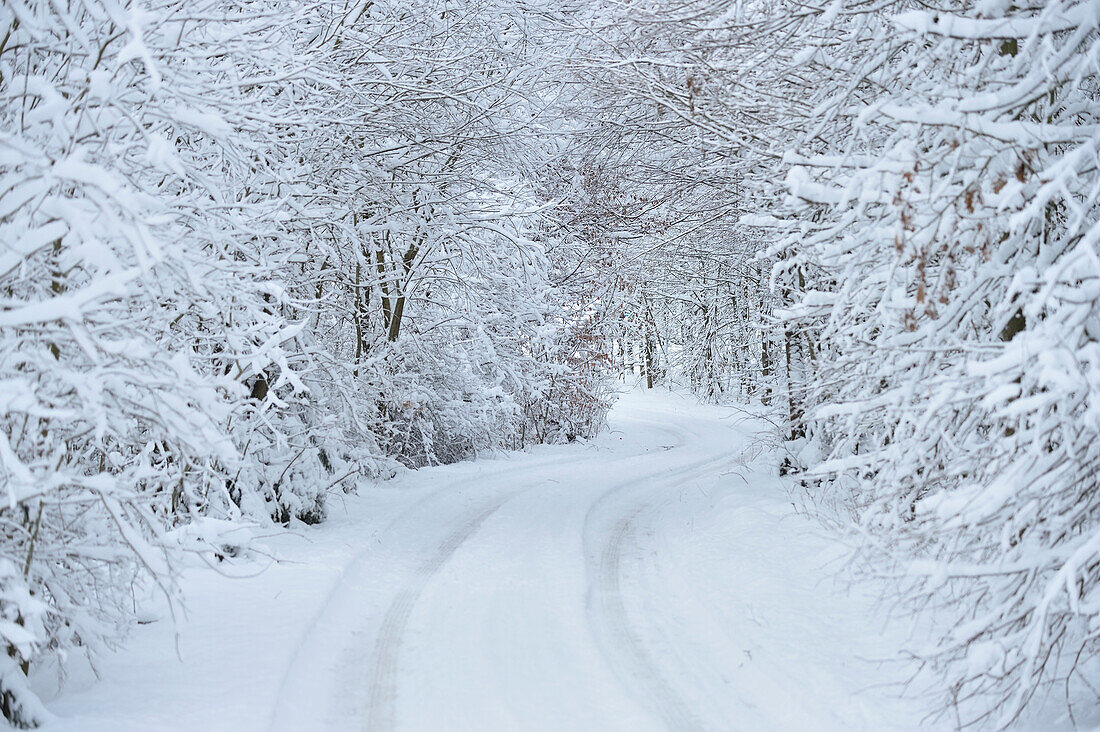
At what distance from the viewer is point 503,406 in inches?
704

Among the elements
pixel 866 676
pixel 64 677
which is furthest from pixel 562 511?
pixel 64 677

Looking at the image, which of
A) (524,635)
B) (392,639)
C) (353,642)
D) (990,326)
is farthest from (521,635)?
(990,326)

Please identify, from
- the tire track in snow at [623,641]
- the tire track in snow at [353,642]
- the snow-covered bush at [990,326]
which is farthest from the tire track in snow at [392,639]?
the snow-covered bush at [990,326]

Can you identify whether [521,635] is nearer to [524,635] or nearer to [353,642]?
[524,635]

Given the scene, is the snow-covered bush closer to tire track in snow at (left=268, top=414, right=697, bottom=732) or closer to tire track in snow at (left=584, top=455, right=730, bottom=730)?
tire track in snow at (left=584, top=455, right=730, bottom=730)

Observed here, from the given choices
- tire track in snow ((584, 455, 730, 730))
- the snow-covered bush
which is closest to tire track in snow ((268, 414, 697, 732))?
tire track in snow ((584, 455, 730, 730))

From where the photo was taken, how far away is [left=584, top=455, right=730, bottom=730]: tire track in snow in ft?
17.9

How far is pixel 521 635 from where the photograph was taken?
683 cm

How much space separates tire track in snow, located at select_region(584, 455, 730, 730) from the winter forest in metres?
0.05

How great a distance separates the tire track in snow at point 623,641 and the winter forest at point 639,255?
5 cm

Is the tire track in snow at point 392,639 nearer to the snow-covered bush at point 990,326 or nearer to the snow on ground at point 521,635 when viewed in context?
the snow on ground at point 521,635

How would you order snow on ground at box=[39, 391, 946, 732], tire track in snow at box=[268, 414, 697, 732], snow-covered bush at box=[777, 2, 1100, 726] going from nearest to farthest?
snow-covered bush at box=[777, 2, 1100, 726]
snow on ground at box=[39, 391, 946, 732]
tire track in snow at box=[268, 414, 697, 732]

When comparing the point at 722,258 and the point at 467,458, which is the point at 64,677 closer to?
the point at 722,258

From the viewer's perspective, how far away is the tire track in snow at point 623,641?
544 centimetres
